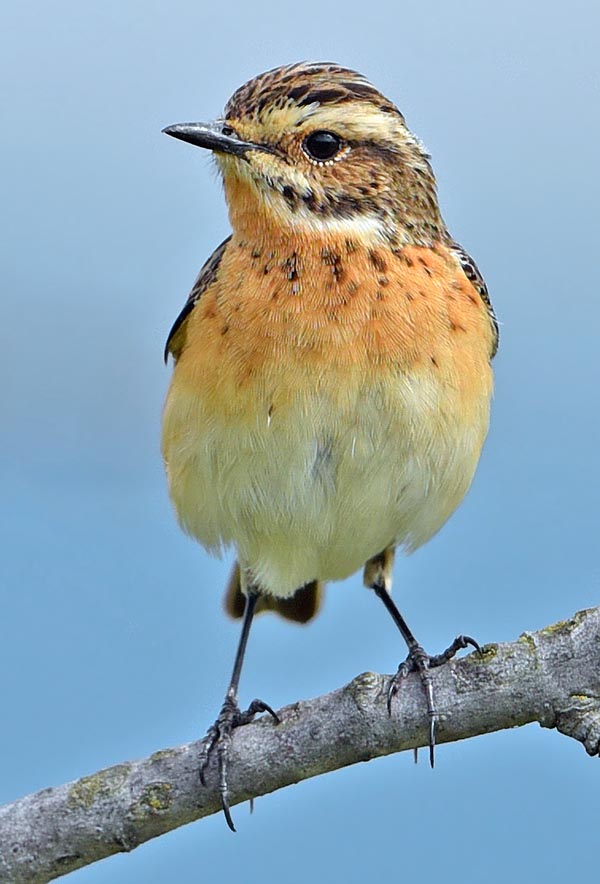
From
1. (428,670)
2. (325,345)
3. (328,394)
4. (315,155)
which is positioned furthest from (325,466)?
(315,155)

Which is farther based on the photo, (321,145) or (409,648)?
(409,648)

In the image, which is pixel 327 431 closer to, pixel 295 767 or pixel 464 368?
pixel 464 368

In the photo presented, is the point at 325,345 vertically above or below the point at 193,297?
below

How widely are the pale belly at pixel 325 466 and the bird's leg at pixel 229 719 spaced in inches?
22.4

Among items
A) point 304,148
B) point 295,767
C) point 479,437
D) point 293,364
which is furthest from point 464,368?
point 295,767

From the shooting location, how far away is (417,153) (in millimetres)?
5012

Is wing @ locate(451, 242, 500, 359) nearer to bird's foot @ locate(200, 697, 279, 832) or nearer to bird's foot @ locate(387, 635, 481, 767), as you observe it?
bird's foot @ locate(387, 635, 481, 767)

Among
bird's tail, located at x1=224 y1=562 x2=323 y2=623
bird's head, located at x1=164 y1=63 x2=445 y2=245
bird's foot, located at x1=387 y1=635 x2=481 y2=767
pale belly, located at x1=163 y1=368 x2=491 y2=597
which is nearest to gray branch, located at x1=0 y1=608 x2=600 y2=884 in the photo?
bird's foot, located at x1=387 y1=635 x2=481 y2=767

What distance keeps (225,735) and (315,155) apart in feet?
6.84

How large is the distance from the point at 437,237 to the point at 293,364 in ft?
3.09

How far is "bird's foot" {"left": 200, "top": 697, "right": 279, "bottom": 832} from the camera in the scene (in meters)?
4.20

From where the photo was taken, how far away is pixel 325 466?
4574mm

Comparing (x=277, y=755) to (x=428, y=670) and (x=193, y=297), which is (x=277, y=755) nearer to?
(x=428, y=670)

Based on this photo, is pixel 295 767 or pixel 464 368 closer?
pixel 295 767
